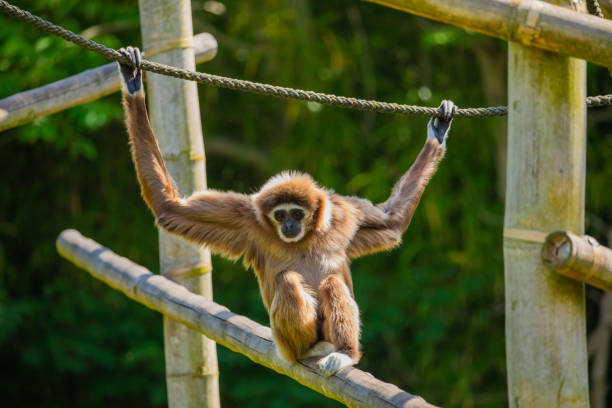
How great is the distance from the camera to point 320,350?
363 centimetres

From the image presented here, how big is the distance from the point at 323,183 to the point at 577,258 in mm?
6127

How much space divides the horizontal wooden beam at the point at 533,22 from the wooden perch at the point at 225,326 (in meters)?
1.33

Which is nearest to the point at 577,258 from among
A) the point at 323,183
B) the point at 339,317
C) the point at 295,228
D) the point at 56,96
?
the point at 339,317

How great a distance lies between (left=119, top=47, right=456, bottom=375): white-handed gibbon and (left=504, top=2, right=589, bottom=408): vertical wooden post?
1000mm

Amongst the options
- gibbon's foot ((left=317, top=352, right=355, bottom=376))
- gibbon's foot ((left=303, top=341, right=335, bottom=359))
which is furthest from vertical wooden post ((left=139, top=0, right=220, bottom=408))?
gibbon's foot ((left=317, top=352, right=355, bottom=376))

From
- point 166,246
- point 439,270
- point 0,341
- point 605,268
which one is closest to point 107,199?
point 0,341

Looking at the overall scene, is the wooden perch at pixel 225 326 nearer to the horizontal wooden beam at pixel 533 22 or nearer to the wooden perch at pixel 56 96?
the wooden perch at pixel 56 96

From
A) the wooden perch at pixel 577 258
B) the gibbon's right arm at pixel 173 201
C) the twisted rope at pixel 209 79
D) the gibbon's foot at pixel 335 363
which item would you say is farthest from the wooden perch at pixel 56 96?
the wooden perch at pixel 577 258

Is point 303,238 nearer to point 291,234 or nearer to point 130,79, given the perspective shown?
point 291,234

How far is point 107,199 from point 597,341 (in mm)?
6248

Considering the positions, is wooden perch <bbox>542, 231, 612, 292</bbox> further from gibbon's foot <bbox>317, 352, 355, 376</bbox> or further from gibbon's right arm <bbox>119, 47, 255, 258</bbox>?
gibbon's right arm <bbox>119, 47, 255, 258</bbox>

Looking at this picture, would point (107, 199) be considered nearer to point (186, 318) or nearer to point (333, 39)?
point (333, 39)

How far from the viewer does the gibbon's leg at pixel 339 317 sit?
349cm

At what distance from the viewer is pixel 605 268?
2529 millimetres
